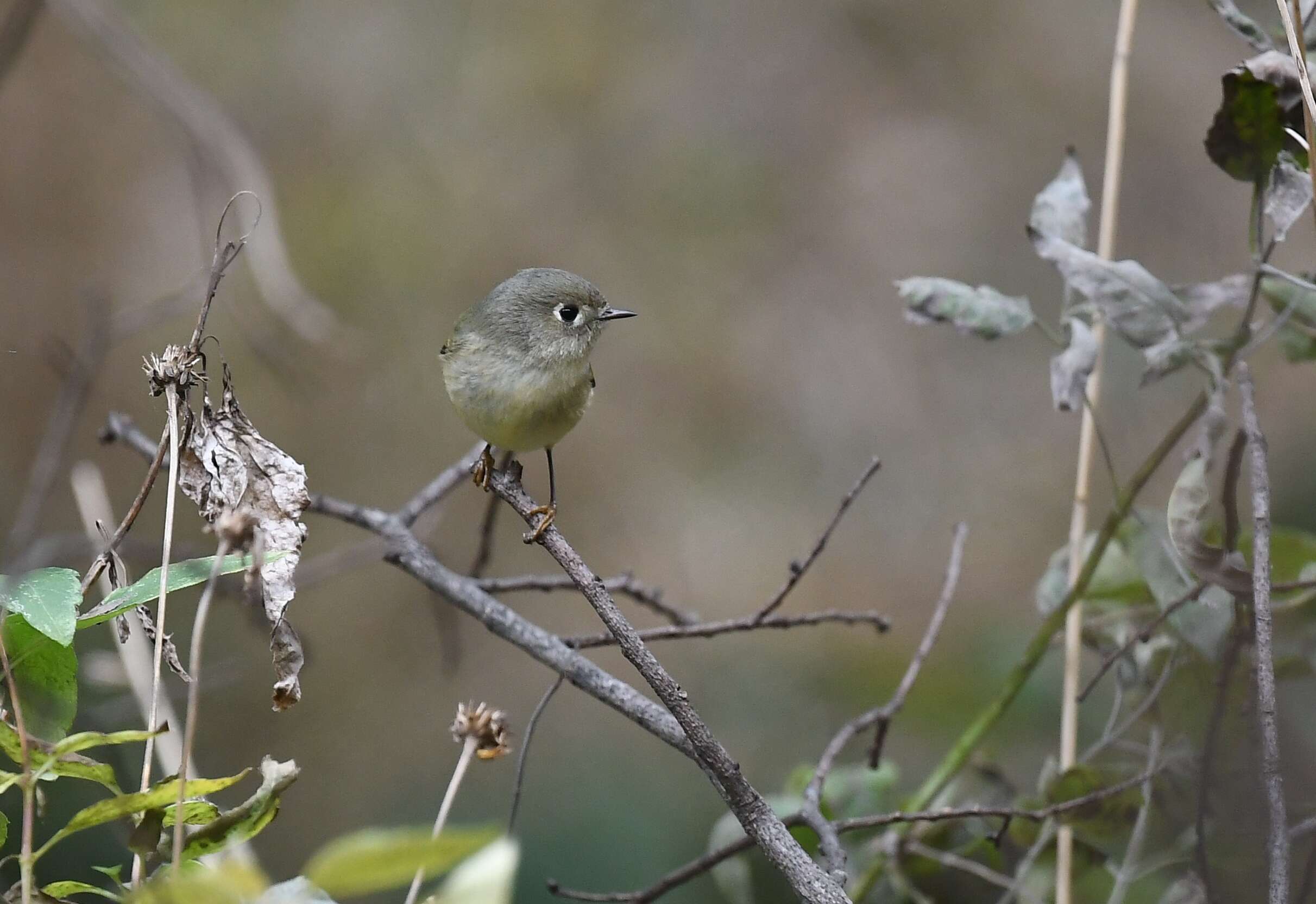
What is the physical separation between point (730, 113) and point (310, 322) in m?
3.63

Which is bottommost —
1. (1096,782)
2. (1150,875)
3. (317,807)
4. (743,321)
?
(1150,875)

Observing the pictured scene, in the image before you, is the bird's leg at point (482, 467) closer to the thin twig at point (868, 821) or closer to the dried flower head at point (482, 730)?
the thin twig at point (868, 821)

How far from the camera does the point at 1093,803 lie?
151 cm

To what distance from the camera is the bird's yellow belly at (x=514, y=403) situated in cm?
208

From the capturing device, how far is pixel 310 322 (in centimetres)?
209

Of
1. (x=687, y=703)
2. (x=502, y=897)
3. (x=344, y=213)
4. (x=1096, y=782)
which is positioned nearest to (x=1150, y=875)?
(x=1096, y=782)

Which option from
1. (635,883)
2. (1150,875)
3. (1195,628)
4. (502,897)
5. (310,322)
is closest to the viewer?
(502,897)

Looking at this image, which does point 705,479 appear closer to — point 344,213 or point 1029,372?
point 1029,372

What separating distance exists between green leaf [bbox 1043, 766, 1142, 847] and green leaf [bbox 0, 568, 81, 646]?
1203 millimetres

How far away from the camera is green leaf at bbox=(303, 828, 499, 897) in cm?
46

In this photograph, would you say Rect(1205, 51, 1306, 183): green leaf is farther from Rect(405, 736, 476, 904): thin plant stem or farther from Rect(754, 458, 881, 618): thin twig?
Rect(405, 736, 476, 904): thin plant stem

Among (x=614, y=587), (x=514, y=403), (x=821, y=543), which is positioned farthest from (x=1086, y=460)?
(x=514, y=403)

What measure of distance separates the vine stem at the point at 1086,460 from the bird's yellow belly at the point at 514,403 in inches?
37.8

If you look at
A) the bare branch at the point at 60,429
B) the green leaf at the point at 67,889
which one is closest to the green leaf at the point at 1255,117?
the green leaf at the point at 67,889
